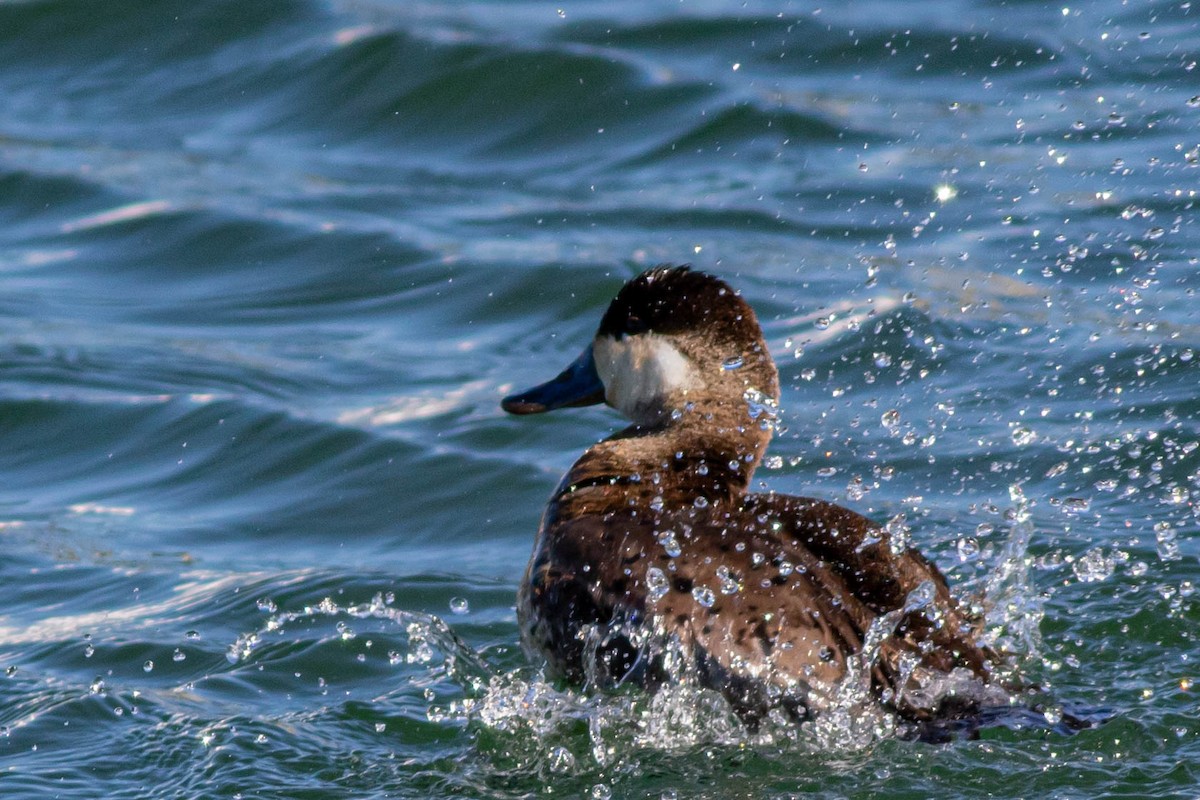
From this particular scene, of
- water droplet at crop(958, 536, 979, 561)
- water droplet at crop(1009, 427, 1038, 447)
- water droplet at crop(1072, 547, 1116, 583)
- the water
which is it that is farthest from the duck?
water droplet at crop(1009, 427, 1038, 447)

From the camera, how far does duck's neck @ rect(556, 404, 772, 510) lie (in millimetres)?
4895

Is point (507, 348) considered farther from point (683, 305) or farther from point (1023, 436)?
point (683, 305)

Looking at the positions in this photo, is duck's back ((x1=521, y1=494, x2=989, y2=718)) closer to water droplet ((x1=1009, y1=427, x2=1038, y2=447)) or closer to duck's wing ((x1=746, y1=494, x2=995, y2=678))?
duck's wing ((x1=746, y1=494, x2=995, y2=678))

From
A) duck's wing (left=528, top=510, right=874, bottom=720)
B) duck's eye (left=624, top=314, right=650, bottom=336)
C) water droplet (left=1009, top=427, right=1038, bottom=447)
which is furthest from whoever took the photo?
water droplet (left=1009, top=427, right=1038, bottom=447)

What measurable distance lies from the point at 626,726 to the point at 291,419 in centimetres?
342

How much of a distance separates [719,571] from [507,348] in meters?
3.99

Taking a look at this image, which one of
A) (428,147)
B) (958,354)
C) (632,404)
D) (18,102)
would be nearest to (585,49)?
(428,147)

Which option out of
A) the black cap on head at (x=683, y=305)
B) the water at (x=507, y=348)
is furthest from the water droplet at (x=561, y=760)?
the black cap on head at (x=683, y=305)

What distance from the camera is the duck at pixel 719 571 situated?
4.31 metres

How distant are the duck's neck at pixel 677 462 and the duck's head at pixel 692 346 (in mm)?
28

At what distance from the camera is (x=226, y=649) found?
5.78 m

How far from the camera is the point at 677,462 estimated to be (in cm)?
505

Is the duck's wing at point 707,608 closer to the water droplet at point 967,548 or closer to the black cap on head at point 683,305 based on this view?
the black cap on head at point 683,305

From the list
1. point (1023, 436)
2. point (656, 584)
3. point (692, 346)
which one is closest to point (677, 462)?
point (692, 346)
